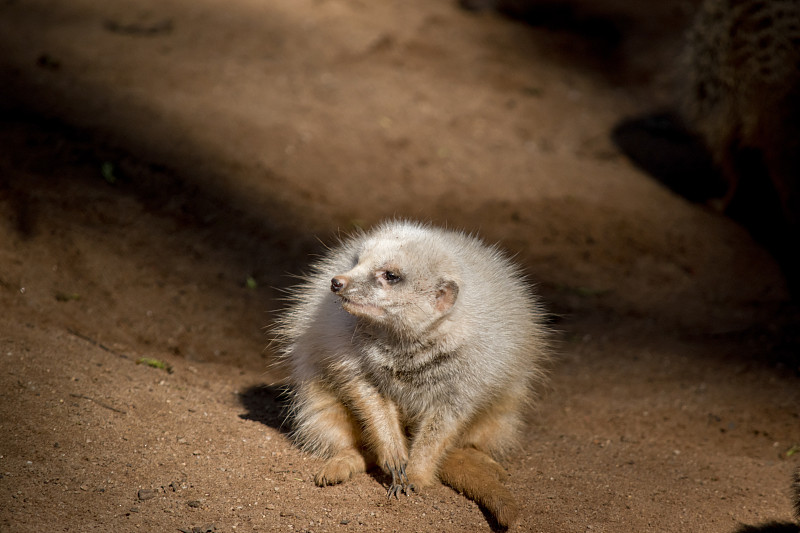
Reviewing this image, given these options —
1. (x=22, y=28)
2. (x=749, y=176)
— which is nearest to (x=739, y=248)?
(x=749, y=176)

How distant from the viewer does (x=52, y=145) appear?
14.0 feet

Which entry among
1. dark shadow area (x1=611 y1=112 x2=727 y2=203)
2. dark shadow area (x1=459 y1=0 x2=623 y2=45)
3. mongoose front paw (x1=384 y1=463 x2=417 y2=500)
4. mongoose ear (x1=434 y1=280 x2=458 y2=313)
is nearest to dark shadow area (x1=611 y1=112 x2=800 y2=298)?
dark shadow area (x1=611 y1=112 x2=727 y2=203)

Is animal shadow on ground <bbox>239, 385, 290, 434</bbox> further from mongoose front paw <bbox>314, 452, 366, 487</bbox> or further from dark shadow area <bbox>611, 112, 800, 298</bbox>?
dark shadow area <bbox>611, 112, 800, 298</bbox>

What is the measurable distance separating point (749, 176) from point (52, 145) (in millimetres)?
5107

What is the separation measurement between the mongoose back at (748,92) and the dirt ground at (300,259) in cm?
48

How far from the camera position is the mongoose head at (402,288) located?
251 cm

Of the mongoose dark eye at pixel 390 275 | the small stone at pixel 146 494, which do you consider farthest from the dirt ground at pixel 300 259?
the mongoose dark eye at pixel 390 275

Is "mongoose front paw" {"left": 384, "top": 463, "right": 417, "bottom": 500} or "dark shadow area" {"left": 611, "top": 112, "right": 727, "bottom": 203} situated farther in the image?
"dark shadow area" {"left": 611, "top": 112, "right": 727, "bottom": 203}

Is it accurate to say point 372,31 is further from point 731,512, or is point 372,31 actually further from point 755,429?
point 731,512

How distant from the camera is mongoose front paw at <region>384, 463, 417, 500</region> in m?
2.62

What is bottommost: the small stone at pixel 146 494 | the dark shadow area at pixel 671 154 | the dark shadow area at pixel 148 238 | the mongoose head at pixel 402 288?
the dark shadow area at pixel 148 238

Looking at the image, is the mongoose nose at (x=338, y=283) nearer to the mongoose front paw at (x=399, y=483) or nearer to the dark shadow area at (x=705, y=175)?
the mongoose front paw at (x=399, y=483)

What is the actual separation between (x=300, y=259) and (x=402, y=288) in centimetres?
193

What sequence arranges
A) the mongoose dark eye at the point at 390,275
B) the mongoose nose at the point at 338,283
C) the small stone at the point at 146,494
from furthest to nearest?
the mongoose dark eye at the point at 390,275 → the mongoose nose at the point at 338,283 → the small stone at the point at 146,494
